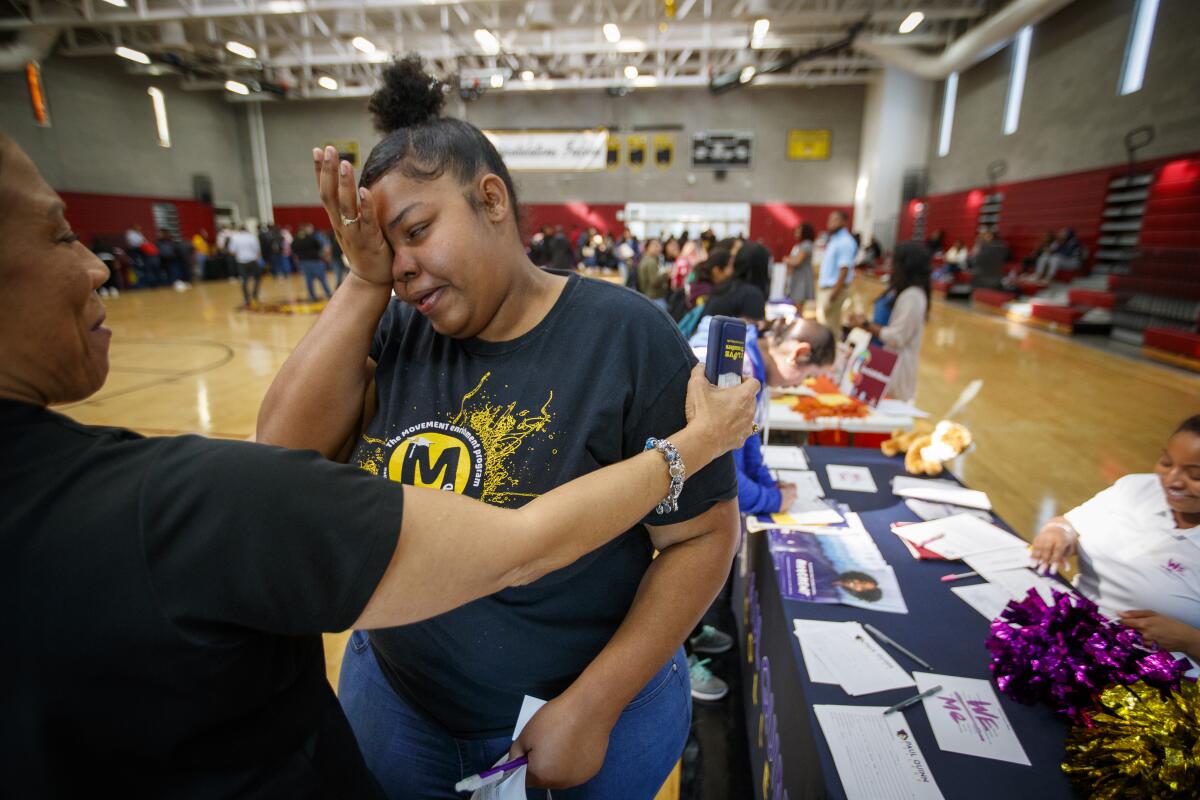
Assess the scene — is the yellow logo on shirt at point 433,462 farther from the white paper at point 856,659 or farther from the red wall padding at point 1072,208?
the red wall padding at point 1072,208

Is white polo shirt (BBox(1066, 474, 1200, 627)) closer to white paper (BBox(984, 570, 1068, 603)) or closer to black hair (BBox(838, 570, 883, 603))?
white paper (BBox(984, 570, 1068, 603))

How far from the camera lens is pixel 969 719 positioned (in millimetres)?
1280

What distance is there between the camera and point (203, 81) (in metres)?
18.9

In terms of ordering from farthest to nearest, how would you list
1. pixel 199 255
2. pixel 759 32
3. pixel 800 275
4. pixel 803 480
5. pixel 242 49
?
pixel 199 255 < pixel 242 49 < pixel 759 32 < pixel 800 275 < pixel 803 480

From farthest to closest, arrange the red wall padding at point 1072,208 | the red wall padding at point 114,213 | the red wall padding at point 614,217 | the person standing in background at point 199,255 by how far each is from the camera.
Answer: the red wall padding at point 614,217, the person standing in background at point 199,255, the red wall padding at point 114,213, the red wall padding at point 1072,208

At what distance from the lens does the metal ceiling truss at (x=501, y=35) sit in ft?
45.1

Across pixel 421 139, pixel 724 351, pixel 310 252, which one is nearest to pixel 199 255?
pixel 310 252

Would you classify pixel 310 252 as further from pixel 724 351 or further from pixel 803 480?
pixel 724 351

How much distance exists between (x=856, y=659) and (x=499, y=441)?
105cm

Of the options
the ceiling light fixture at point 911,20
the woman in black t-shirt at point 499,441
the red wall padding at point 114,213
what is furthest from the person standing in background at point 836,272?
the red wall padding at point 114,213

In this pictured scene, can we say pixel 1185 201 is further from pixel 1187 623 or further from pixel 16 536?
pixel 16 536

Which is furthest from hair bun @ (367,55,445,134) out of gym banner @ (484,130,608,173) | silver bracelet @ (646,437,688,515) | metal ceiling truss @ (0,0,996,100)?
gym banner @ (484,130,608,173)

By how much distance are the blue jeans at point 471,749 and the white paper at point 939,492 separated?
1603 millimetres

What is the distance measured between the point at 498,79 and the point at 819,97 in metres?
10.7
